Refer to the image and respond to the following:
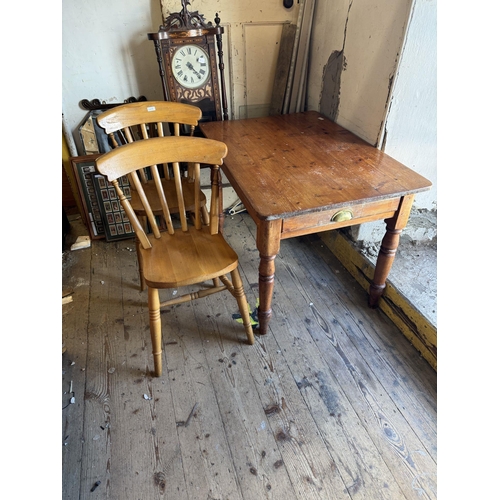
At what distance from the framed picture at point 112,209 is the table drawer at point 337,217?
1.22 metres

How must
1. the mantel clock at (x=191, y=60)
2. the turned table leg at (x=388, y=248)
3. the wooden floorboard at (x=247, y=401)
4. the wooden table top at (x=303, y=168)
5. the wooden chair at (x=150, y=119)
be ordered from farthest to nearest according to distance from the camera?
the mantel clock at (x=191, y=60)
the wooden chair at (x=150, y=119)
the turned table leg at (x=388, y=248)
the wooden table top at (x=303, y=168)
the wooden floorboard at (x=247, y=401)

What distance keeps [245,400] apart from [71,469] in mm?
649

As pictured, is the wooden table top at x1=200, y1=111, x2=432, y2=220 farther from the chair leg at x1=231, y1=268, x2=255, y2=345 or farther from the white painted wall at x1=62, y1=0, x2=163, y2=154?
the white painted wall at x1=62, y1=0, x2=163, y2=154

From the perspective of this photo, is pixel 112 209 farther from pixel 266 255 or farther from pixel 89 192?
pixel 266 255

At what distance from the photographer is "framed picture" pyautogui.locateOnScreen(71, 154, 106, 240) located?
2.15 meters

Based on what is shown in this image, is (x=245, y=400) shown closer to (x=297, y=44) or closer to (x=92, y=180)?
(x=92, y=180)

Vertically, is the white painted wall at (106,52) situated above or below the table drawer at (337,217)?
above

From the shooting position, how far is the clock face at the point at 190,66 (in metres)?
1.97

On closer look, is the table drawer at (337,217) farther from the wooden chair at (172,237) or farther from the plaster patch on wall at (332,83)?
the plaster patch on wall at (332,83)

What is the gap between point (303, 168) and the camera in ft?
5.15

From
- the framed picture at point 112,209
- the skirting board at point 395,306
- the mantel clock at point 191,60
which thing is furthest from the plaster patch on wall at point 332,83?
the framed picture at point 112,209
